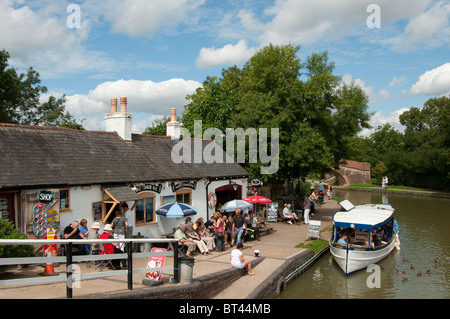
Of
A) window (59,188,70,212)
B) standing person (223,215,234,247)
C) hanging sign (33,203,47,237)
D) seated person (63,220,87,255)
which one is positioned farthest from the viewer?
standing person (223,215,234,247)

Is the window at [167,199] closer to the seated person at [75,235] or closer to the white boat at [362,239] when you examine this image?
the seated person at [75,235]

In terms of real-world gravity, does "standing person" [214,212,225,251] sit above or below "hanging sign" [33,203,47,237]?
below

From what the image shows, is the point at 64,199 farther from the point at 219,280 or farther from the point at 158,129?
the point at 158,129

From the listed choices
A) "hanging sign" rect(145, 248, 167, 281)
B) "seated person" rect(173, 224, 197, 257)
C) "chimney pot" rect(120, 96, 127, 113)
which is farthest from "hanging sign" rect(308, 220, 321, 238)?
"hanging sign" rect(145, 248, 167, 281)

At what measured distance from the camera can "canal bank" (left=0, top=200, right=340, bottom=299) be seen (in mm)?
7691

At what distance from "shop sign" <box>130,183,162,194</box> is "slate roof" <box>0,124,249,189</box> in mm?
228

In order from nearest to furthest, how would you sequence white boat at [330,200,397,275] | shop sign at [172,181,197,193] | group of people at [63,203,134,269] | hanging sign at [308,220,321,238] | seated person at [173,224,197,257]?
group of people at [63,203,134,269], seated person at [173,224,197,257], white boat at [330,200,397,275], shop sign at [172,181,197,193], hanging sign at [308,220,321,238]

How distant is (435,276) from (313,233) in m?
5.17

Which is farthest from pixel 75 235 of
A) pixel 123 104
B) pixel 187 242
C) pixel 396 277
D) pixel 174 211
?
pixel 396 277

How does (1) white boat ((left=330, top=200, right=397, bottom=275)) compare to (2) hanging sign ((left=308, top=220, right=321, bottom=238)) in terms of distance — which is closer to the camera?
(1) white boat ((left=330, top=200, right=397, bottom=275))

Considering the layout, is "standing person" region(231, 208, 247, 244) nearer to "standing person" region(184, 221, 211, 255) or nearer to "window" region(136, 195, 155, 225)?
"standing person" region(184, 221, 211, 255)

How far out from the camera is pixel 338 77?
91.2ft
